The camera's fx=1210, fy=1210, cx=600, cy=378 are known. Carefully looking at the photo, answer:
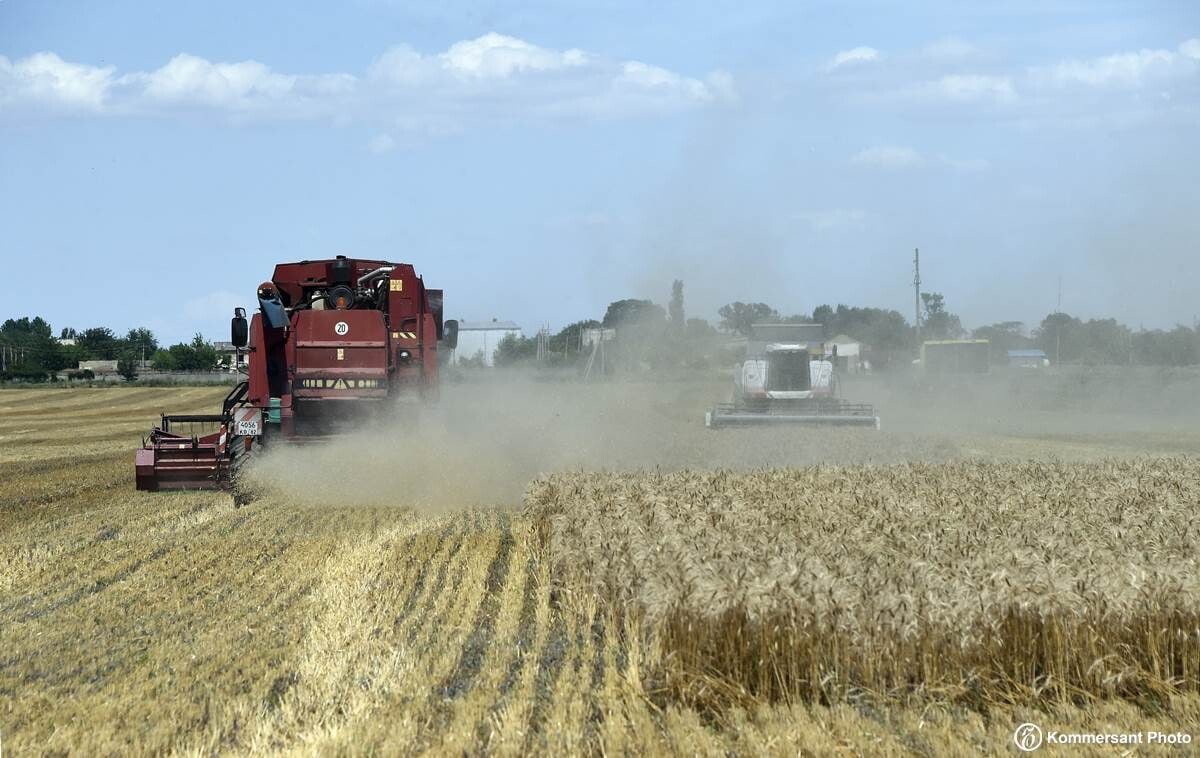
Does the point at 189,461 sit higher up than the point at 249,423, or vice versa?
the point at 249,423

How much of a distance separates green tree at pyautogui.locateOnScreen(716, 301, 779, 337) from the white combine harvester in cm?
1241

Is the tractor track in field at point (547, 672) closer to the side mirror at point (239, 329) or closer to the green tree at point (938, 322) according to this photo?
the side mirror at point (239, 329)

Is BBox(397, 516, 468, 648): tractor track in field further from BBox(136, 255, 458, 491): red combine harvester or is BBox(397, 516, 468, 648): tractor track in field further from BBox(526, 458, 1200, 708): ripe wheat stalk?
BBox(136, 255, 458, 491): red combine harvester

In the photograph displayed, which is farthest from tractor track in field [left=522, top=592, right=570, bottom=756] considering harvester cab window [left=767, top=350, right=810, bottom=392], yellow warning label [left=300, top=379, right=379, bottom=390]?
harvester cab window [left=767, top=350, right=810, bottom=392]

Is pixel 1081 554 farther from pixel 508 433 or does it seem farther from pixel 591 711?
pixel 508 433

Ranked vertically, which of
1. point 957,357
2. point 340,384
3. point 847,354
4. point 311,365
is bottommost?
point 957,357

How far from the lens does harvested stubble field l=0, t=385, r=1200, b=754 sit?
18.0 feet

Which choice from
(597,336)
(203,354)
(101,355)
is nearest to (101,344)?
(101,355)

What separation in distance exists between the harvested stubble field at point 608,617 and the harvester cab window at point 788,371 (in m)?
12.9

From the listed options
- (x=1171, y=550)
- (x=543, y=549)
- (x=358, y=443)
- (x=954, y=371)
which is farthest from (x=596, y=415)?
(x=954, y=371)

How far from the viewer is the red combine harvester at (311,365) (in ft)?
46.9

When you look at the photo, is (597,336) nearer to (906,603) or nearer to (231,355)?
(231,355)

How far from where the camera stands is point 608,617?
7.21 metres

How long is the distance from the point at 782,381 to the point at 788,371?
25cm
